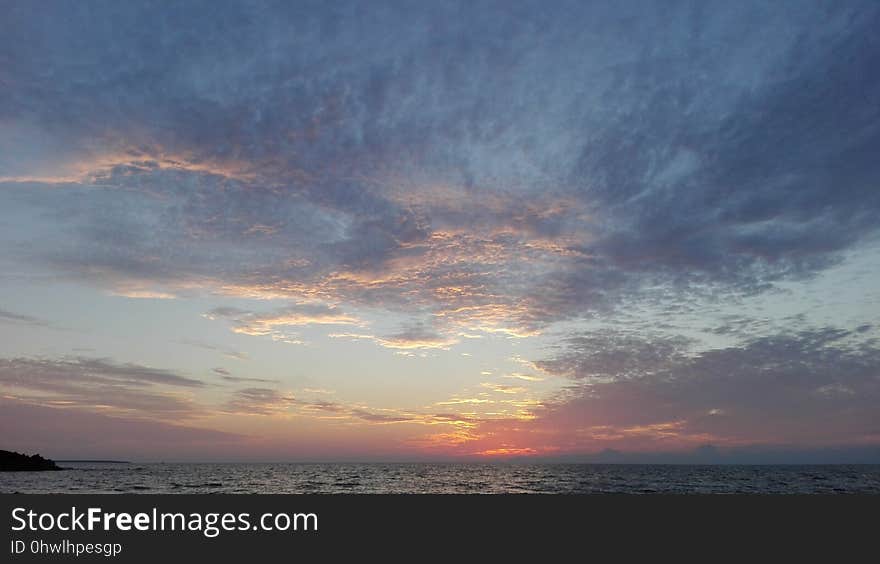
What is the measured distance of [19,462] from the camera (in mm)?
146375

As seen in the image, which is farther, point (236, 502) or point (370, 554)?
point (236, 502)

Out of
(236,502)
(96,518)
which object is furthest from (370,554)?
(96,518)

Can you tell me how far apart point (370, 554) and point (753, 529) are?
18.2 metres

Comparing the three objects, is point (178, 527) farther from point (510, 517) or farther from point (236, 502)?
point (510, 517)

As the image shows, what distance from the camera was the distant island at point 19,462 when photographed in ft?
468

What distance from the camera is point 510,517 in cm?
3019

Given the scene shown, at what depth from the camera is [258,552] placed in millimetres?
23812

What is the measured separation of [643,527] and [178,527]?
73.9 feet

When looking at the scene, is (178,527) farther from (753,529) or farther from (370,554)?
(753,529)

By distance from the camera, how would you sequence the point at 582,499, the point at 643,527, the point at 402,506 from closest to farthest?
the point at 643,527
the point at 402,506
the point at 582,499

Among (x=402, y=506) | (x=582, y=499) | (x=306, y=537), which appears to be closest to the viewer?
(x=306, y=537)

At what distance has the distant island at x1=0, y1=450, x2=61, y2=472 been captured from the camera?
143 meters

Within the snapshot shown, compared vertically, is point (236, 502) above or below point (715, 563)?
above

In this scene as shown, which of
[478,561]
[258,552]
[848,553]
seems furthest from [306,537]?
[848,553]
